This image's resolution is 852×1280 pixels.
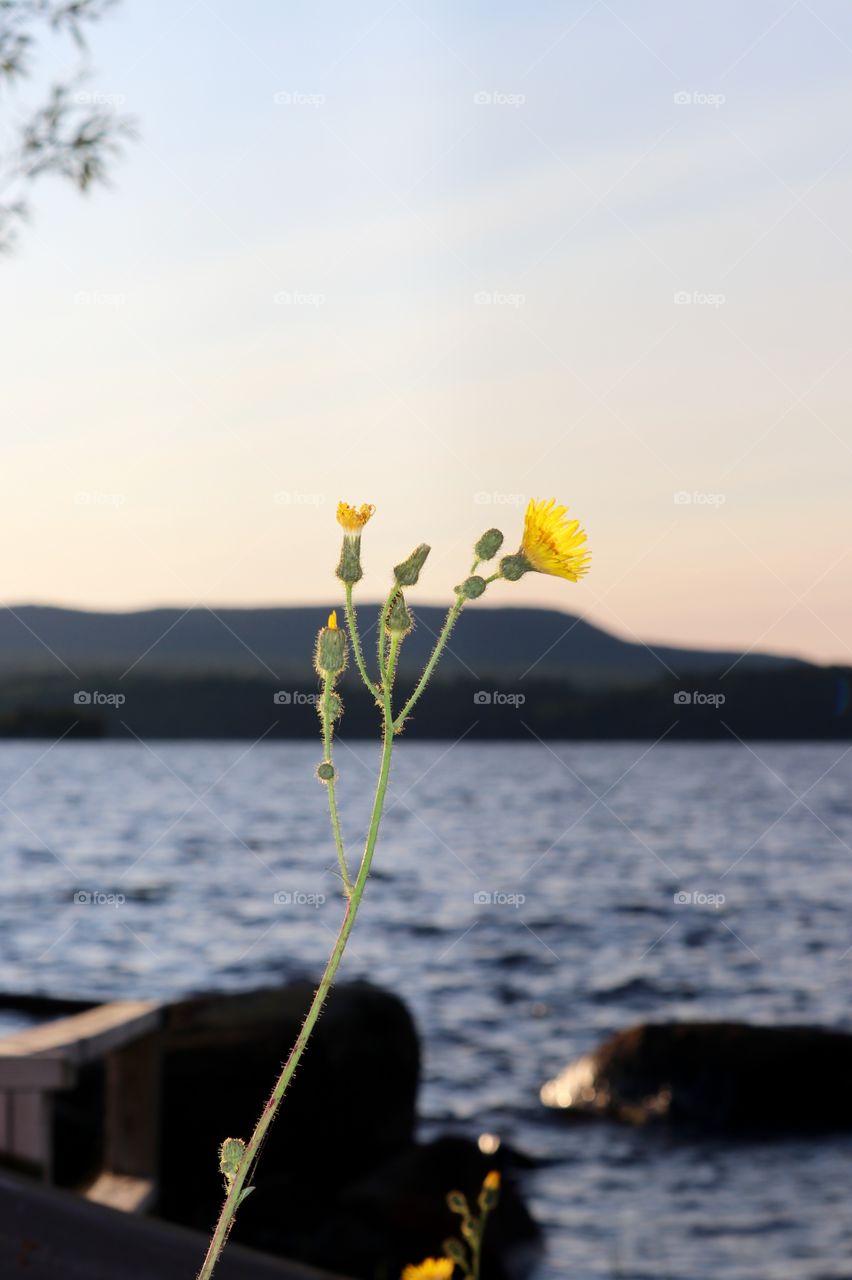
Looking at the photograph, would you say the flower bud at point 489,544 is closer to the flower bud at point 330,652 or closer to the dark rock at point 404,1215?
the flower bud at point 330,652

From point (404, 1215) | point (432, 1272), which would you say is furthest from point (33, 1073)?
point (404, 1215)

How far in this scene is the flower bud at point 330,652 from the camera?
51 centimetres

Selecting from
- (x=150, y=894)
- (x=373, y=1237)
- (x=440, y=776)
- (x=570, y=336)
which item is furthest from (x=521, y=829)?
(x=373, y=1237)

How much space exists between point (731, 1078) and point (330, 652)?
7169mm

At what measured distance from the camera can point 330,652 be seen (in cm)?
51

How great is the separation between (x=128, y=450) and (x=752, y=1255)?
13.6ft

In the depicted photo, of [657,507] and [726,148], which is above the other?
[726,148]

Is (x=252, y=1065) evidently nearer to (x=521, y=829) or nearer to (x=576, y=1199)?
(x=576, y=1199)

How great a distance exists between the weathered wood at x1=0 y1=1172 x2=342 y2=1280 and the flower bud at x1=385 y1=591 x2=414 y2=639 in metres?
1.08

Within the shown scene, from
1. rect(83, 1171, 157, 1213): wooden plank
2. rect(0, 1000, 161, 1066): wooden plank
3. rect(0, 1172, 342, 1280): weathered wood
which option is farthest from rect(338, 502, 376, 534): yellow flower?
rect(83, 1171, 157, 1213): wooden plank

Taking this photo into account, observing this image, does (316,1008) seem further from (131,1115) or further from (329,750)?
(131,1115)

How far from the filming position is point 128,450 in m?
6.20

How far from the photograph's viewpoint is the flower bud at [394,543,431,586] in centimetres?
51

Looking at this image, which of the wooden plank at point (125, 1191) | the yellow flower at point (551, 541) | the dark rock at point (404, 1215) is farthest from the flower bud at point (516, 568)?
the dark rock at point (404, 1215)
